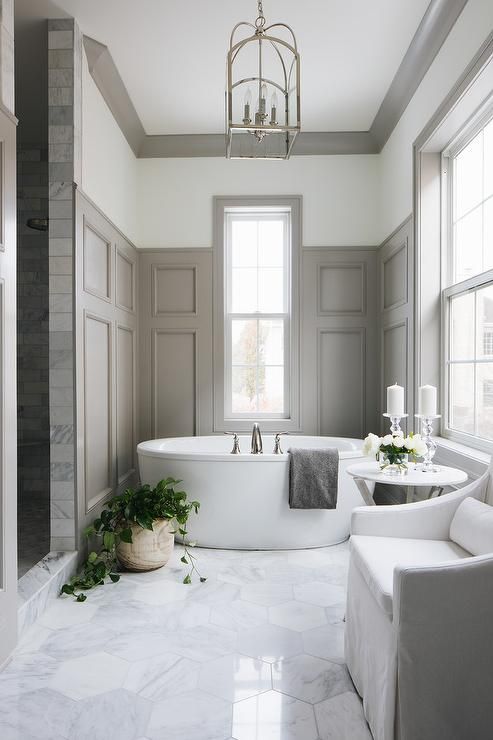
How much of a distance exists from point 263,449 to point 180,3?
3.02m

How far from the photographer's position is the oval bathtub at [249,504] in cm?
336

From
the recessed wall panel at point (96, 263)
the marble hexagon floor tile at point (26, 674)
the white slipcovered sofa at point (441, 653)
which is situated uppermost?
the recessed wall panel at point (96, 263)

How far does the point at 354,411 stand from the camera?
4.50m

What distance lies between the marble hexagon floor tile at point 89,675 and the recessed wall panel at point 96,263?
6.29 feet

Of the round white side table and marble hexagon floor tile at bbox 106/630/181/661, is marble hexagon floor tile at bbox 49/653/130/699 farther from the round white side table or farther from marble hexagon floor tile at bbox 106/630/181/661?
the round white side table

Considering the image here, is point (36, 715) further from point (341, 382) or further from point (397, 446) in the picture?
point (341, 382)

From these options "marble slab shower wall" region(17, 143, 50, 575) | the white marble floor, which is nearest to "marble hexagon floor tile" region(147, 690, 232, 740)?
the white marble floor

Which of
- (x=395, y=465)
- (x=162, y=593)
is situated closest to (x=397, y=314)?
(x=395, y=465)

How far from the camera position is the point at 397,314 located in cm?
388

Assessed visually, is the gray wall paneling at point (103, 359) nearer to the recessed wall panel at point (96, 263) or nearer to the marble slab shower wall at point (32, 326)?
the recessed wall panel at point (96, 263)

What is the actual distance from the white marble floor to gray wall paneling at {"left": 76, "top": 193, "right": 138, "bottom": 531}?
729 millimetres

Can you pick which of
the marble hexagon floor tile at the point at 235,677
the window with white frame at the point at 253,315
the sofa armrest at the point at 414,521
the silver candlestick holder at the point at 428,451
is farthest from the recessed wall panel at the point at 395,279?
the marble hexagon floor tile at the point at 235,677

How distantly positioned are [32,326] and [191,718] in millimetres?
3480

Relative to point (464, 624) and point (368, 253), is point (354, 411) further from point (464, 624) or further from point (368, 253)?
point (464, 624)
